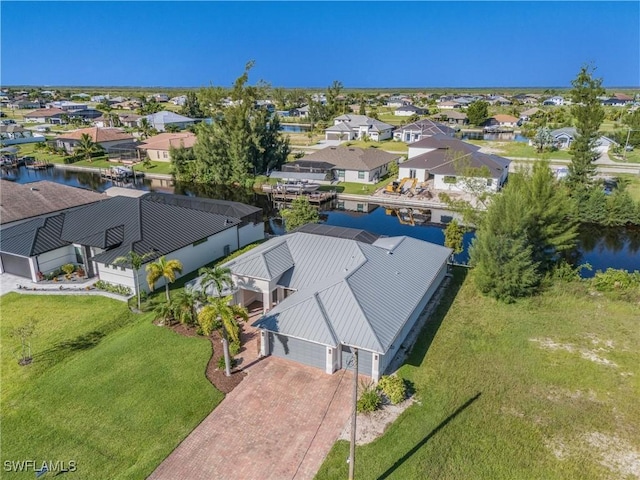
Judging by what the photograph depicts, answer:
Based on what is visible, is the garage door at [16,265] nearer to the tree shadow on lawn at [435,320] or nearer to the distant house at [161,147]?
the tree shadow on lawn at [435,320]

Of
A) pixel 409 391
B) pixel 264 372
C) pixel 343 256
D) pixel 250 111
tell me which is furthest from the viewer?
pixel 250 111

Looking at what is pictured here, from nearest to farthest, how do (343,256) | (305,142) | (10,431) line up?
1. (10,431)
2. (343,256)
3. (305,142)

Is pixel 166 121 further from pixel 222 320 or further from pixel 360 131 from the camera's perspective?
pixel 222 320

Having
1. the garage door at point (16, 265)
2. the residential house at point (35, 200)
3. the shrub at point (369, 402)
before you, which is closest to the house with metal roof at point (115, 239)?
the garage door at point (16, 265)

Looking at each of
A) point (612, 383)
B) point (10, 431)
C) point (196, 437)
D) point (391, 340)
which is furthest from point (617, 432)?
point (10, 431)

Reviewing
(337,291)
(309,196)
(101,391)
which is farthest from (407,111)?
(101,391)

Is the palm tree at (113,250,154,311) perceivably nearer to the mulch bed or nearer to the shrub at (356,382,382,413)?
the mulch bed

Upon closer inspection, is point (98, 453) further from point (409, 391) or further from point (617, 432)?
point (617, 432)

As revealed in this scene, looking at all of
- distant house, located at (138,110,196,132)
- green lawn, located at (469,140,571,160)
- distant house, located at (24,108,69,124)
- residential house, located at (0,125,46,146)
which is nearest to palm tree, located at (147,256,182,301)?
green lawn, located at (469,140,571,160)
